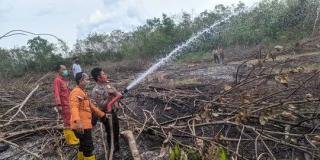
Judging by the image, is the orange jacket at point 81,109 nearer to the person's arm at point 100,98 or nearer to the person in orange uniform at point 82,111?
the person in orange uniform at point 82,111

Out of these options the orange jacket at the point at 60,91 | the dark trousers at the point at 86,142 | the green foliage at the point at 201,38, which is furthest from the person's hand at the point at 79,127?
the green foliage at the point at 201,38

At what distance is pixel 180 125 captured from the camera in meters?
7.00

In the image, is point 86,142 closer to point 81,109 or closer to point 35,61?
point 81,109

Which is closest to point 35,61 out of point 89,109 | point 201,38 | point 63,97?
point 201,38

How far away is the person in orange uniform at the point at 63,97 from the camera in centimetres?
695

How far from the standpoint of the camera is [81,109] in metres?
5.78

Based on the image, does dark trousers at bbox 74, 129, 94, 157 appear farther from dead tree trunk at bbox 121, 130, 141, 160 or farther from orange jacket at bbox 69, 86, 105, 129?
dead tree trunk at bbox 121, 130, 141, 160

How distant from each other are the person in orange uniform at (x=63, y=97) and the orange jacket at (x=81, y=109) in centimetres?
118

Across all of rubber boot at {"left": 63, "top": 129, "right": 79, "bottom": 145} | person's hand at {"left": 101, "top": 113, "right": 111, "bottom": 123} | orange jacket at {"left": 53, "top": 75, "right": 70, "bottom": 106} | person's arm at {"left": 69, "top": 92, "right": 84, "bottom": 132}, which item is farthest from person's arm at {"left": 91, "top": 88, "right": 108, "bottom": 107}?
orange jacket at {"left": 53, "top": 75, "right": 70, "bottom": 106}

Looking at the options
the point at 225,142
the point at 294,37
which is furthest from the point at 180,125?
the point at 294,37

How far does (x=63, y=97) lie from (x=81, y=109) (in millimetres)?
1526

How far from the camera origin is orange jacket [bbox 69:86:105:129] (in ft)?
18.3

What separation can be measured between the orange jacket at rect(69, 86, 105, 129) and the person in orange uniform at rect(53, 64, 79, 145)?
1.18 m

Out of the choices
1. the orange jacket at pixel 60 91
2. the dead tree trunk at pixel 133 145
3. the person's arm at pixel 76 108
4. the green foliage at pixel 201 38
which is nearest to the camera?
the person's arm at pixel 76 108
